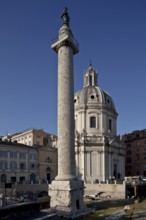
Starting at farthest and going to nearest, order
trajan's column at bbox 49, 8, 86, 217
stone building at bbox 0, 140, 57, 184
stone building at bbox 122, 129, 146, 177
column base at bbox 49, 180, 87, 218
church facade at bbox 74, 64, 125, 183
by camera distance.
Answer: stone building at bbox 122, 129, 146, 177
church facade at bbox 74, 64, 125, 183
stone building at bbox 0, 140, 57, 184
trajan's column at bbox 49, 8, 86, 217
column base at bbox 49, 180, 87, 218

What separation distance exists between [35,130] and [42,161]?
12365mm

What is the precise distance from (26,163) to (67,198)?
88.9 feet

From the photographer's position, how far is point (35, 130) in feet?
254

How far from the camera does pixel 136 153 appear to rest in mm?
92188

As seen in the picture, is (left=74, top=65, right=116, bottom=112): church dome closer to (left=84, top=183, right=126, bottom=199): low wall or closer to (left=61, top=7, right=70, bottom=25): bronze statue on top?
(left=84, top=183, right=126, bottom=199): low wall

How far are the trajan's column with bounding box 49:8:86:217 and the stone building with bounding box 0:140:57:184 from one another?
19.7 m

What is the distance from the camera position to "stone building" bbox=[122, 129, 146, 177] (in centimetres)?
8988

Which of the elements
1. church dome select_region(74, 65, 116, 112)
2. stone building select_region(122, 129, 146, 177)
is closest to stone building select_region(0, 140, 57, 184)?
church dome select_region(74, 65, 116, 112)

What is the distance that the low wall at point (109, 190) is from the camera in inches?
2157

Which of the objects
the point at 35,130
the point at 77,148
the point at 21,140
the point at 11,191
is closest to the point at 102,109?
the point at 77,148

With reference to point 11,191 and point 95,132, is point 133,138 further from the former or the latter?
point 11,191

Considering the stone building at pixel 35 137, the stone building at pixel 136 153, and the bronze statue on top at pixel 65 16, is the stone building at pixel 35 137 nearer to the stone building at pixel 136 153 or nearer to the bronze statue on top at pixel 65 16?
Answer: the stone building at pixel 136 153

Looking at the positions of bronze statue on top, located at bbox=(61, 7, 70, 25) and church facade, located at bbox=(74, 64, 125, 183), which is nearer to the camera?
bronze statue on top, located at bbox=(61, 7, 70, 25)

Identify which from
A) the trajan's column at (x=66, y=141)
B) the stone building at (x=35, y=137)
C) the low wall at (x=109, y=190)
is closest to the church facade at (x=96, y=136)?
the low wall at (x=109, y=190)
